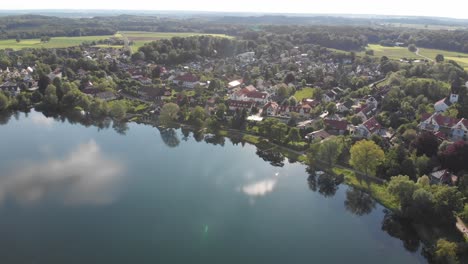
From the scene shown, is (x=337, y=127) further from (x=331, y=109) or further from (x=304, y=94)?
(x=304, y=94)

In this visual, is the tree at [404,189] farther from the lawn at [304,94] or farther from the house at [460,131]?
the lawn at [304,94]

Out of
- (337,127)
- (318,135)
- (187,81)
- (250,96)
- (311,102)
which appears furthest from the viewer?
(187,81)

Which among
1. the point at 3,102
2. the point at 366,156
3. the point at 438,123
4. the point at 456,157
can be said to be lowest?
the point at 3,102

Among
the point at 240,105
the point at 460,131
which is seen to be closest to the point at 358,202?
the point at 460,131

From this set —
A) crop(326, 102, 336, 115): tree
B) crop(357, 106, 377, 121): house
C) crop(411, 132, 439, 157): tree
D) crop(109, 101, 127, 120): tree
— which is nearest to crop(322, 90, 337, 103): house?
crop(326, 102, 336, 115): tree

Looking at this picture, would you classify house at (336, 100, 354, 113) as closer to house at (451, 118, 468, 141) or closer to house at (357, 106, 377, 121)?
house at (357, 106, 377, 121)

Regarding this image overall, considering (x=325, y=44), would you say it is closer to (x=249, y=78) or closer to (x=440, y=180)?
(x=249, y=78)

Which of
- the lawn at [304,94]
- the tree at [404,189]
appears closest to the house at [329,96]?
the lawn at [304,94]
